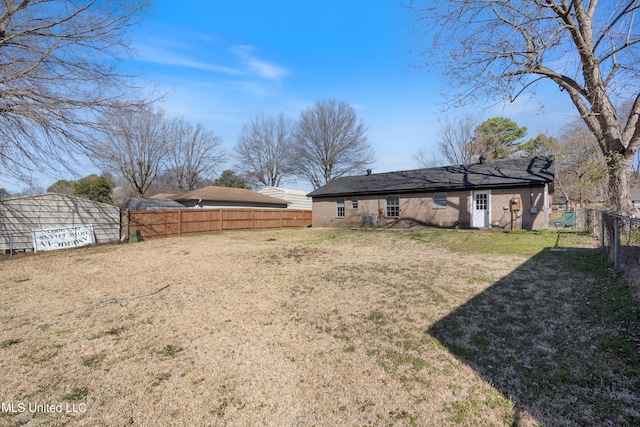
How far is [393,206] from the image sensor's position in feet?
58.5

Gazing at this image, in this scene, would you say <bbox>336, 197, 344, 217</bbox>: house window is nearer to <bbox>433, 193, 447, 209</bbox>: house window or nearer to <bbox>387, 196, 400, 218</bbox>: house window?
<bbox>387, 196, 400, 218</bbox>: house window

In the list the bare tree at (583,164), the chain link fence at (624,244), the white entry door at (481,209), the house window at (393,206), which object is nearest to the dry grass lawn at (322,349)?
the chain link fence at (624,244)

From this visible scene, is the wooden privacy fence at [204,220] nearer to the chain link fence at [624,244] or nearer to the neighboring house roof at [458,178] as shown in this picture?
the neighboring house roof at [458,178]

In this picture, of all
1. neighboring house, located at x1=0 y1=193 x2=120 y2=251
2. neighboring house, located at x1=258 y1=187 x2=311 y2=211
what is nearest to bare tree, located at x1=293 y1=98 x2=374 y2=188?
neighboring house, located at x1=258 y1=187 x2=311 y2=211

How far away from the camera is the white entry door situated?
14555 millimetres

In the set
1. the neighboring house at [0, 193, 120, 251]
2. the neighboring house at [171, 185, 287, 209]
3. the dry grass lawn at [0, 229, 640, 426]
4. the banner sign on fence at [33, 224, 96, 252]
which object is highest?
the neighboring house at [171, 185, 287, 209]

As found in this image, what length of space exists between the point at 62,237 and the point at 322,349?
→ 13.6 m

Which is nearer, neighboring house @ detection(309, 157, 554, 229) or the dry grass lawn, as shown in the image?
the dry grass lawn

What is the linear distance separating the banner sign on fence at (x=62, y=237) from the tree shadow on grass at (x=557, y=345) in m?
14.4

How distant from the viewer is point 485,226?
14648mm

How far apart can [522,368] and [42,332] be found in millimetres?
5682

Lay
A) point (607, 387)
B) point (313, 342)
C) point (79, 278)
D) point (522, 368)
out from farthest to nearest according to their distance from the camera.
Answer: point (79, 278)
point (313, 342)
point (522, 368)
point (607, 387)

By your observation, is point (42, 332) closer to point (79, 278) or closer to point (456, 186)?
point (79, 278)

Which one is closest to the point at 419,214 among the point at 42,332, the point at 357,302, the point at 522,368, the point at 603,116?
the point at 603,116
